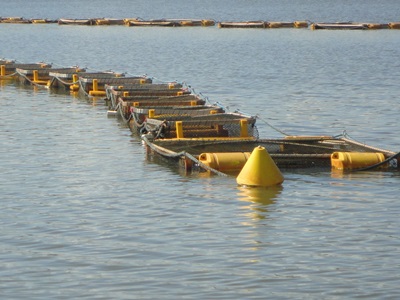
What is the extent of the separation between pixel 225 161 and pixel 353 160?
2895 millimetres

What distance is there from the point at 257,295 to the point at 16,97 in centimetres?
2815

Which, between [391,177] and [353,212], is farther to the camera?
[391,177]

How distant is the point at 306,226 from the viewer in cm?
1877

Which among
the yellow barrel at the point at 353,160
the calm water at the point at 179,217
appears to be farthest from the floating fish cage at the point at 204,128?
the yellow barrel at the point at 353,160

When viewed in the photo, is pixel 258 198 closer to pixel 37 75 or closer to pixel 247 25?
pixel 37 75

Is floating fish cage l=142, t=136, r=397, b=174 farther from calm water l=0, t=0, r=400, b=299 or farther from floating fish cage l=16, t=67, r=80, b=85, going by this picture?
floating fish cage l=16, t=67, r=80, b=85

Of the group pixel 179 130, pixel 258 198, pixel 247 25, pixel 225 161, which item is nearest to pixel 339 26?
pixel 247 25

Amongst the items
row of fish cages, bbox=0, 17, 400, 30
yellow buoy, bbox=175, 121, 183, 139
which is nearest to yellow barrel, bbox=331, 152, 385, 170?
yellow buoy, bbox=175, 121, 183, 139

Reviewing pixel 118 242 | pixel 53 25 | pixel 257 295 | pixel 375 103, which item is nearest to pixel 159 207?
pixel 118 242

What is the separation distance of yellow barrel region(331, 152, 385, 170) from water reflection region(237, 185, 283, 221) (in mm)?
2128

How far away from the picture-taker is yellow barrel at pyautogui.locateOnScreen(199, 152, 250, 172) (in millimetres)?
22781

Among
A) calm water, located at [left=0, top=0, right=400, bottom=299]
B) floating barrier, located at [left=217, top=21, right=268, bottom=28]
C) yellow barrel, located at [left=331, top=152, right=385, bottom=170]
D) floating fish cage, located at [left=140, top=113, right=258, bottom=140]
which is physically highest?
floating barrier, located at [left=217, top=21, right=268, bottom=28]

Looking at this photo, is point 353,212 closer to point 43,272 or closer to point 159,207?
point 159,207

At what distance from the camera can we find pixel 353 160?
23.3 meters
